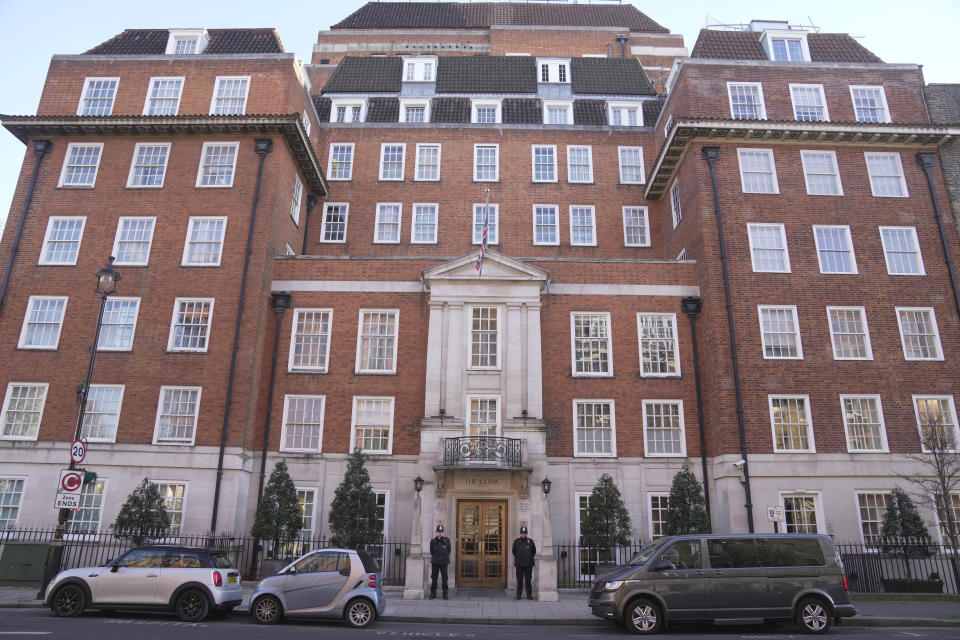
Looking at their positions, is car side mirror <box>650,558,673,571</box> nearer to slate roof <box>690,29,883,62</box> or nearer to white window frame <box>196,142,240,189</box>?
white window frame <box>196,142,240,189</box>

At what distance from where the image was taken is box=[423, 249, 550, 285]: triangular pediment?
24797 millimetres

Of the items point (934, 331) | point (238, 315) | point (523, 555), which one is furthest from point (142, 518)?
point (934, 331)

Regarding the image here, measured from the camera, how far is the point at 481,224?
3052 centimetres

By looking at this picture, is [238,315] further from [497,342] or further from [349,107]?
[349,107]

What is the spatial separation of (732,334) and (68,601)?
21.8 m

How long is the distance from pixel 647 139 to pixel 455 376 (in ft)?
56.7

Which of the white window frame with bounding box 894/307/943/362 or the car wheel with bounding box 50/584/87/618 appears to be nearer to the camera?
the car wheel with bounding box 50/584/87/618

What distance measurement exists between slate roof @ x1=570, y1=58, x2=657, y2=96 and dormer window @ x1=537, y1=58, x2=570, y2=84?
366mm

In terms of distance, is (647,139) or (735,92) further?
(647,139)

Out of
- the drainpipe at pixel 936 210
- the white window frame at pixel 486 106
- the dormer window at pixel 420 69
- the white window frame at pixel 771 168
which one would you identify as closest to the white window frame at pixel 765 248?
the white window frame at pixel 771 168

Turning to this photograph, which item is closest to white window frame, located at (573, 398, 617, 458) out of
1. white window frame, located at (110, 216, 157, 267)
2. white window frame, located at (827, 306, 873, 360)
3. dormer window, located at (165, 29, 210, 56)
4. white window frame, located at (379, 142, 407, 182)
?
white window frame, located at (827, 306, 873, 360)

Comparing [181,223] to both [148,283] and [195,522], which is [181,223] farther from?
[195,522]

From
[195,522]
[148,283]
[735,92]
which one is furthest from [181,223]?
[735,92]

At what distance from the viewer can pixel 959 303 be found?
24.2m
